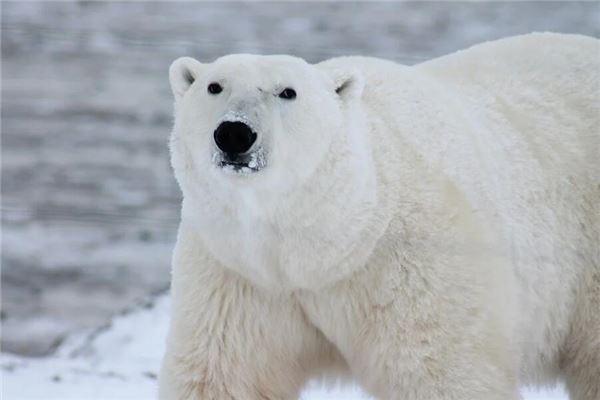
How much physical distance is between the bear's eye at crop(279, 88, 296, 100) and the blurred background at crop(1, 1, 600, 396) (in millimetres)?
5493

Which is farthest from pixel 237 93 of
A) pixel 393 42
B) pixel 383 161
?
pixel 393 42

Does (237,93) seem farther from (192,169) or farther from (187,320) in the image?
(187,320)

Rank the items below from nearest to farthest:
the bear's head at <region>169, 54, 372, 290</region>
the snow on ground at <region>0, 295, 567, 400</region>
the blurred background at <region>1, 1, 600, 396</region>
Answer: the bear's head at <region>169, 54, 372, 290</region> → the snow on ground at <region>0, 295, 567, 400</region> → the blurred background at <region>1, 1, 600, 396</region>

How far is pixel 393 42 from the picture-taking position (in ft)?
34.1

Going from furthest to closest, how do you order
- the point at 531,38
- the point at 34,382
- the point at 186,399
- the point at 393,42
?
the point at 393,42 → the point at 34,382 → the point at 531,38 → the point at 186,399

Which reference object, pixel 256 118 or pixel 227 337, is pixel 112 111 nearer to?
pixel 227 337

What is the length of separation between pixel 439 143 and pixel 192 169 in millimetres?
794

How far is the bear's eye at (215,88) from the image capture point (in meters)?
3.19

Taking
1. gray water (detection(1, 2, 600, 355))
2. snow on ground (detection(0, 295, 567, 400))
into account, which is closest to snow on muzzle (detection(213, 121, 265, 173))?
snow on ground (detection(0, 295, 567, 400))

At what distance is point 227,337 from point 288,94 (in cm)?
72

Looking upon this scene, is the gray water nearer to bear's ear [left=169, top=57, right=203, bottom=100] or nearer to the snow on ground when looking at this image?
the snow on ground

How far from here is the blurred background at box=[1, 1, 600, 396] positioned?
921 centimetres

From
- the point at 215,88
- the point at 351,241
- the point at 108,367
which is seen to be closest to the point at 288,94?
the point at 215,88

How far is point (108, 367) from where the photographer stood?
5660 millimetres
